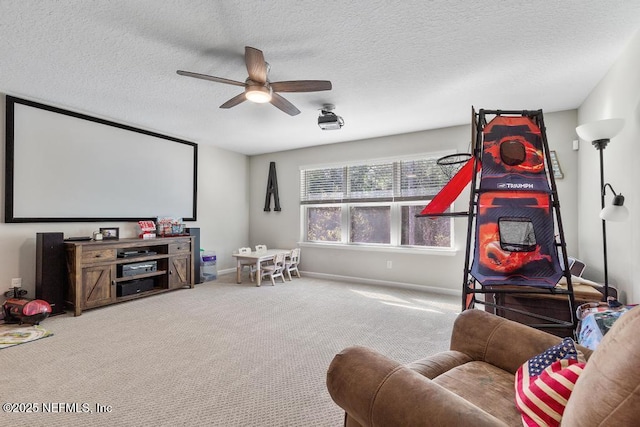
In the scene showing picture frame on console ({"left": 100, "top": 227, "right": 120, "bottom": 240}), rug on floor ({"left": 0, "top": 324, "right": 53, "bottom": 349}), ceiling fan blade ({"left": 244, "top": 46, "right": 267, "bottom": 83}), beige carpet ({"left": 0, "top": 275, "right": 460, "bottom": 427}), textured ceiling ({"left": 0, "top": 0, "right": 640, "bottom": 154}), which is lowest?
beige carpet ({"left": 0, "top": 275, "right": 460, "bottom": 427})

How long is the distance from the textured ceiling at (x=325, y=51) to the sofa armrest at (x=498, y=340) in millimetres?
1979

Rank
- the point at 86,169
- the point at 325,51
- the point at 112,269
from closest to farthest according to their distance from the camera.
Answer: the point at 325,51 < the point at 112,269 < the point at 86,169

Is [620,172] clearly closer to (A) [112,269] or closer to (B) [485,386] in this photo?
(B) [485,386]

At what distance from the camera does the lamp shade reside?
2193 millimetres

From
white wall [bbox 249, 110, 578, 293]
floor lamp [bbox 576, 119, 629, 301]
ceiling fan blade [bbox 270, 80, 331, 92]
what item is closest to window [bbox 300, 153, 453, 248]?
white wall [bbox 249, 110, 578, 293]

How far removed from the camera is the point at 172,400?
1908mm

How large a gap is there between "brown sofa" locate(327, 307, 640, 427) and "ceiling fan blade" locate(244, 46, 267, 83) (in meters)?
2.05

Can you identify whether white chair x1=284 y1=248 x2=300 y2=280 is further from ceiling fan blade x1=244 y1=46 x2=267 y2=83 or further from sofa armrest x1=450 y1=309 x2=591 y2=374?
sofa armrest x1=450 y1=309 x2=591 y2=374

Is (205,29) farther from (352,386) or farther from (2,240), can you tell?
(2,240)

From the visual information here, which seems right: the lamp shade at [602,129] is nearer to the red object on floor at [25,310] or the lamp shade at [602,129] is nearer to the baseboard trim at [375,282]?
the baseboard trim at [375,282]

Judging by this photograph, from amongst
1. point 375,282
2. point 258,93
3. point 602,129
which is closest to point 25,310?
point 258,93

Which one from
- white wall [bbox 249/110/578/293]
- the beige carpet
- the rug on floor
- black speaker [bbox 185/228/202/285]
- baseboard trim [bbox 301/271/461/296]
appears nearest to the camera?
the beige carpet

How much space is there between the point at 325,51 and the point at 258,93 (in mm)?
672

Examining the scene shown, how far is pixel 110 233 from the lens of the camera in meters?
4.12
